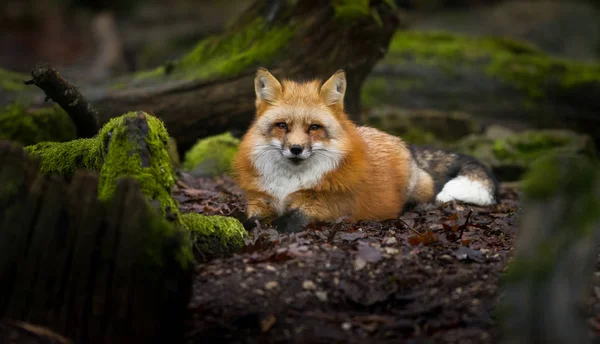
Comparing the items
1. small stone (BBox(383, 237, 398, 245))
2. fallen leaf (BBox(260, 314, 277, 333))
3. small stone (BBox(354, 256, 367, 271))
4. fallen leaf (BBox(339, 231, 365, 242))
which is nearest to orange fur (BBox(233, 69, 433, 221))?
fallen leaf (BBox(339, 231, 365, 242))

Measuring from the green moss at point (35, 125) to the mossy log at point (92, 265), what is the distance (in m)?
5.21

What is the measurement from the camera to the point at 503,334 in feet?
12.3

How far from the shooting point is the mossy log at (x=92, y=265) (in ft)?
13.9

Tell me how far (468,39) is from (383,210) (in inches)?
398

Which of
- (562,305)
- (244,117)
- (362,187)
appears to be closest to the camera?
(562,305)

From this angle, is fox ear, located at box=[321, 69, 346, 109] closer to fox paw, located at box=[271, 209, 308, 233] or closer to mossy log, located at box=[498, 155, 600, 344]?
fox paw, located at box=[271, 209, 308, 233]

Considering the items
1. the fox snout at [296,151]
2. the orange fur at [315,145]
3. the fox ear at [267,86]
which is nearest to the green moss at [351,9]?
the orange fur at [315,145]

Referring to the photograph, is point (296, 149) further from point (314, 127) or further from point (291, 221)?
point (291, 221)

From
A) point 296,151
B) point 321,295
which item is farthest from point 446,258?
point 296,151

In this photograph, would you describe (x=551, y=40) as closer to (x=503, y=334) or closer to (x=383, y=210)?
(x=383, y=210)

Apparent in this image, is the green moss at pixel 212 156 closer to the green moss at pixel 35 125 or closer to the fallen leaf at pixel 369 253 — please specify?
the green moss at pixel 35 125

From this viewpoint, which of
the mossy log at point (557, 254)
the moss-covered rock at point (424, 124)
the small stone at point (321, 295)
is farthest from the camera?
the moss-covered rock at point (424, 124)

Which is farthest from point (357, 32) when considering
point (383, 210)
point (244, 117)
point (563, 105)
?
point (563, 105)

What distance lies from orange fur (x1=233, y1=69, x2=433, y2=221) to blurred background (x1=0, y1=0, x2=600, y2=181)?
4.04 m
